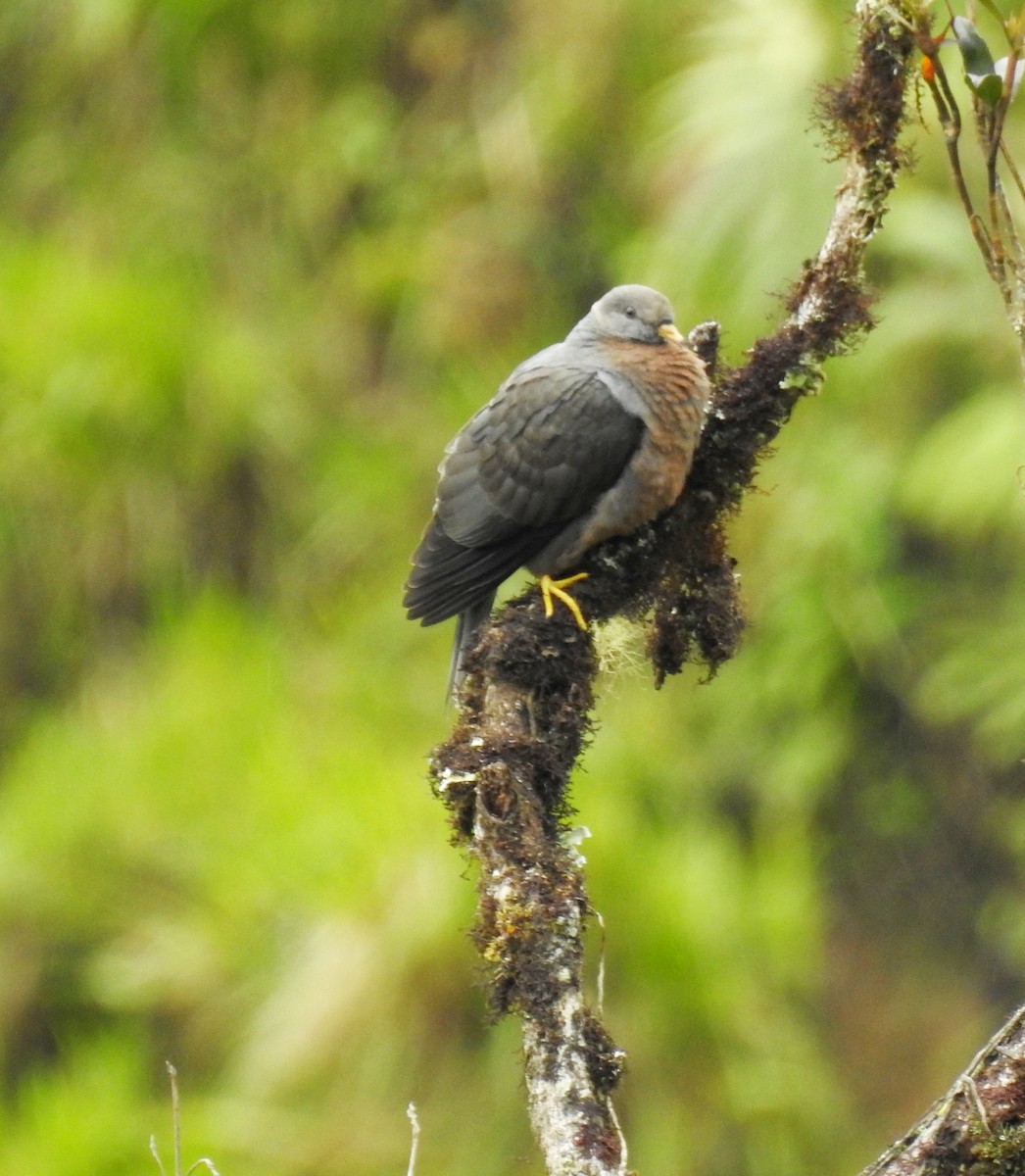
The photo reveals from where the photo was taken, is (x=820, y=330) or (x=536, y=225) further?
(x=536, y=225)

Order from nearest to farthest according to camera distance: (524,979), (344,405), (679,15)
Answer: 1. (524,979)
2. (679,15)
3. (344,405)

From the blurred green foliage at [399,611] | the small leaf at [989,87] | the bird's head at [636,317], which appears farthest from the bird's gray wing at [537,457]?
the blurred green foliage at [399,611]

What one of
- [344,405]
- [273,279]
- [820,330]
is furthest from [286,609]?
[820,330]

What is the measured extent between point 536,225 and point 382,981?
290 cm

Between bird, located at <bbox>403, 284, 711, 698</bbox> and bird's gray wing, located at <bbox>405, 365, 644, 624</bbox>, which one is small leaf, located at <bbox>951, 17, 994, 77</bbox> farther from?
bird's gray wing, located at <bbox>405, 365, 644, 624</bbox>

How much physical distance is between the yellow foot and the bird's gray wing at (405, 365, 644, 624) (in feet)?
0.74

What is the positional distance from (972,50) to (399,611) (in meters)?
4.47

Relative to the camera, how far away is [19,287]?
7.58 meters

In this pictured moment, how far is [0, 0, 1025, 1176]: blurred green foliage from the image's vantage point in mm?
5527

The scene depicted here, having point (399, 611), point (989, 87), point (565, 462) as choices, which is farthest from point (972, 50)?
point (399, 611)

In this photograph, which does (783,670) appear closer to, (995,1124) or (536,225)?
(536,225)

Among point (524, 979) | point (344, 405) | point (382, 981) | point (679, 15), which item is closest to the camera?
point (524, 979)

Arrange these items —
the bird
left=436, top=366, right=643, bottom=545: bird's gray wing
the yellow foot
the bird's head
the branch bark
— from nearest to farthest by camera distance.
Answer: the branch bark
the yellow foot
the bird
left=436, top=366, right=643, bottom=545: bird's gray wing
the bird's head

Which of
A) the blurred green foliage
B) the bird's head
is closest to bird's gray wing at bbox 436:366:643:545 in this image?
the bird's head
